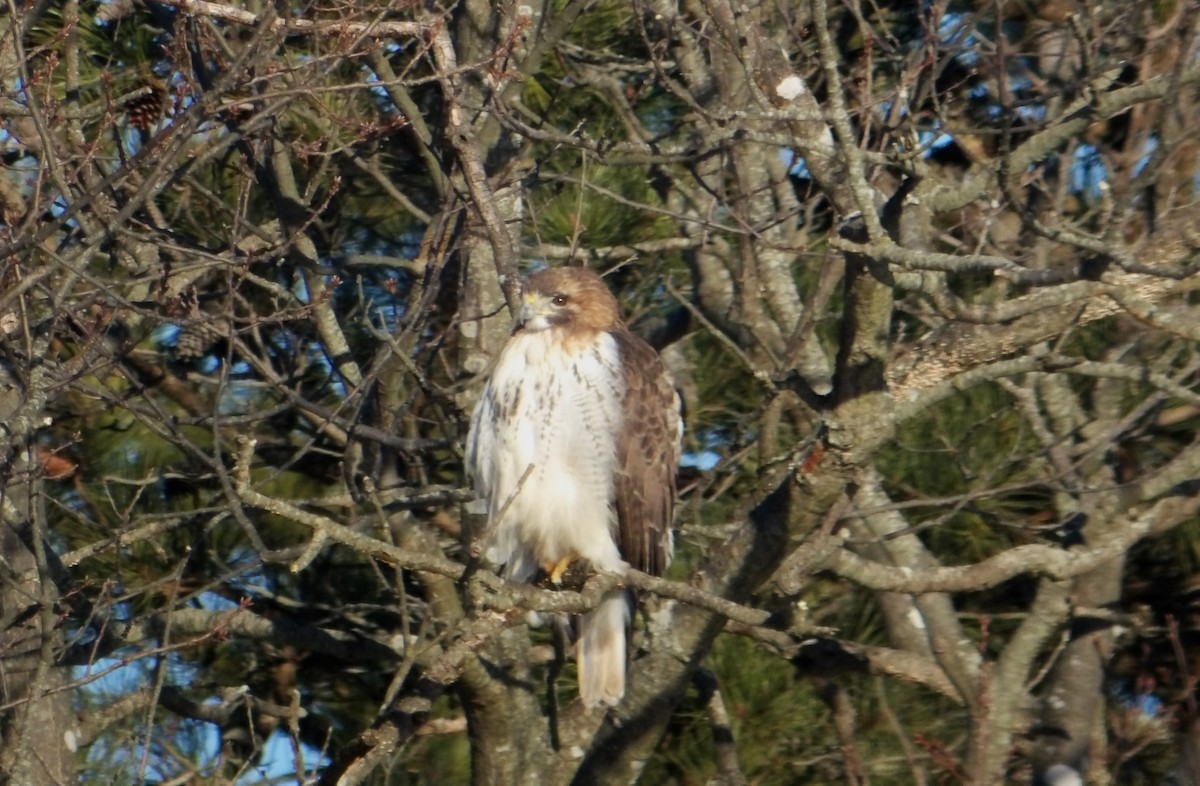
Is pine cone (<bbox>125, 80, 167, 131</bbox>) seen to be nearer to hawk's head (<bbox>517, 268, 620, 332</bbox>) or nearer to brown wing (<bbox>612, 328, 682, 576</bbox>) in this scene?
hawk's head (<bbox>517, 268, 620, 332</bbox>)

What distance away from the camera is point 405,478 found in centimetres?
604

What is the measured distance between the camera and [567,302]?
4879mm

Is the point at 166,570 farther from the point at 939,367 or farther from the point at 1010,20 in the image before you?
the point at 1010,20

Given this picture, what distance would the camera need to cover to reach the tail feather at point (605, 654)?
197 inches

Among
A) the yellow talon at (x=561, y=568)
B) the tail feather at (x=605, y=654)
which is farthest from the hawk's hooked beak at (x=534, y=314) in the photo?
the tail feather at (x=605, y=654)

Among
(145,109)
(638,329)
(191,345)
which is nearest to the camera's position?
(145,109)

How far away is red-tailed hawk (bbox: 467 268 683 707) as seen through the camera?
15.6 feet

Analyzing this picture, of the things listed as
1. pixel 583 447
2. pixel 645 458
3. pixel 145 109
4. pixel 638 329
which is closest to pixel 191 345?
pixel 145 109

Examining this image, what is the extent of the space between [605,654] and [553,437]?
0.72 m

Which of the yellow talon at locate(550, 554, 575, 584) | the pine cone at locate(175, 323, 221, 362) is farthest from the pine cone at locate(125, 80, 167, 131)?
the yellow talon at locate(550, 554, 575, 584)

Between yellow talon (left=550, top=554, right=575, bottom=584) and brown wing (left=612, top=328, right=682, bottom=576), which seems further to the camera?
yellow talon (left=550, top=554, right=575, bottom=584)

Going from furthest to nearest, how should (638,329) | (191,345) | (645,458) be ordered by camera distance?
1. (638,329)
2. (191,345)
3. (645,458)

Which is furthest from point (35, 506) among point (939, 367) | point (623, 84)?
point (623, 84)

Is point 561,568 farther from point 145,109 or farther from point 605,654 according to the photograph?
point 145,109
